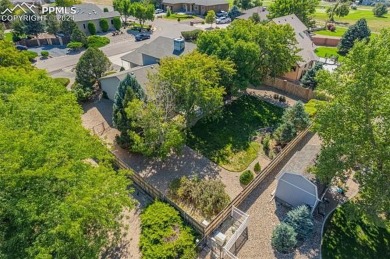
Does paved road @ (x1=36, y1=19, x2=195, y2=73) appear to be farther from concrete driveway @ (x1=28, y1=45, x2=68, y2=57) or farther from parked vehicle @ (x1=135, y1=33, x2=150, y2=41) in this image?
concrete driveway @ (x1=28, y1=45, x2=68, y2=57)

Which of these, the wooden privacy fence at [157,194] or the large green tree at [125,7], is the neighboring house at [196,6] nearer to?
the large green tree at [125,7]

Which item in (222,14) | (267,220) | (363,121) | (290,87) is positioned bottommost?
(267,220)

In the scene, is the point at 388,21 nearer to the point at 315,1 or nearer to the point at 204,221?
the point at 315,1

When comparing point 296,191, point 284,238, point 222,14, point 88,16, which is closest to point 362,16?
point 222,14

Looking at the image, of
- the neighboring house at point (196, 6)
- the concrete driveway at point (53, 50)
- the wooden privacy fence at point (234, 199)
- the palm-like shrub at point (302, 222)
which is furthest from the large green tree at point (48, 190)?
the neighboring house at point (196, 6)

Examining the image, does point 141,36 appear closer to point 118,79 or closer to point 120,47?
point 120,47
